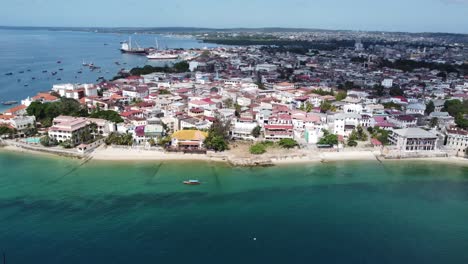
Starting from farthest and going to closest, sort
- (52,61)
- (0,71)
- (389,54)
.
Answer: (389,54) < (52,61) < (0,71)

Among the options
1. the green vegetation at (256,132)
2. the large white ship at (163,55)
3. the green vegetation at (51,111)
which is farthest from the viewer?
the large white ship at (163,55)

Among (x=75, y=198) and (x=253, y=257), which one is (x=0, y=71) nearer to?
(x=75, y=198)

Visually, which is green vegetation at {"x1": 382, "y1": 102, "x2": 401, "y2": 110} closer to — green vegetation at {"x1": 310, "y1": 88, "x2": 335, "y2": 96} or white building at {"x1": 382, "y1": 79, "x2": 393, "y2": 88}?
green vegetation at {"x1": 310, "y1": 88, "x2": 335, "y2": 96}

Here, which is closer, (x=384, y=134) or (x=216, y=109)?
(x=384, y=134)

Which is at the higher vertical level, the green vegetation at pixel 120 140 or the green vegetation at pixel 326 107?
the green vegetation at pixel 326 107

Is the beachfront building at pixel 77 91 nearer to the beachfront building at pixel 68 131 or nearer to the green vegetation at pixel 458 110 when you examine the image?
the beachfront building at pixel 68 131

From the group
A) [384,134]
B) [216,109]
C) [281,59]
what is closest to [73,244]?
[216,109]

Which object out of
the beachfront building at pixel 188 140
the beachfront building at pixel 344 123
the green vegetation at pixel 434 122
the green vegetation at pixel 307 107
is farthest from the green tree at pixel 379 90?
the beachfront building at pixel 188 140

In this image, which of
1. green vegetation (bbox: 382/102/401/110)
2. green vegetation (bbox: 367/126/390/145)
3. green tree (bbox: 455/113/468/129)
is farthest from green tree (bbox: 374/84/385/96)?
green vegetation (bbox: 367/126/390/145)
